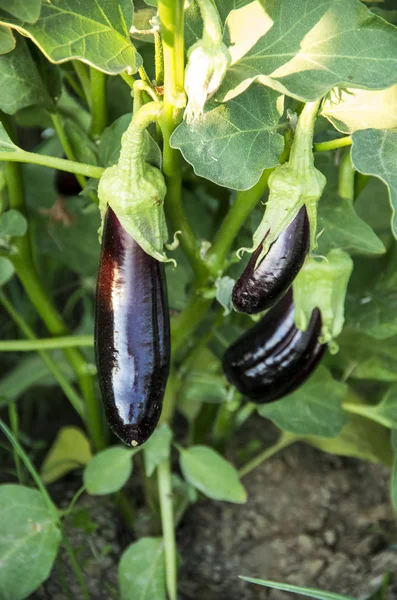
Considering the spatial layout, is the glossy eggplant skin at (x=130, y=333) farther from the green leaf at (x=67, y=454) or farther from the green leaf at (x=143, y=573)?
the green leaf at (x=67, y=454)

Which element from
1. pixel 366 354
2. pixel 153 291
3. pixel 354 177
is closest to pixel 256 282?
pixel 153 291

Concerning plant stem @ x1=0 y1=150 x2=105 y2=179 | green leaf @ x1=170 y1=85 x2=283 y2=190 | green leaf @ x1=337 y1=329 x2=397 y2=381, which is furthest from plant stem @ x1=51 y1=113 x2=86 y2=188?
green leaf @ x1=337 y1=329 x2=397 y2=381

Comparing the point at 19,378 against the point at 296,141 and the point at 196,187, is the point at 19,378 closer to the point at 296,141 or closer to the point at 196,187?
the point at 196,187

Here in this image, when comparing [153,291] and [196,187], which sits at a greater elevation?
[153,291]

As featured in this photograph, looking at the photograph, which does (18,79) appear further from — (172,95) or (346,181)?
(346,181)

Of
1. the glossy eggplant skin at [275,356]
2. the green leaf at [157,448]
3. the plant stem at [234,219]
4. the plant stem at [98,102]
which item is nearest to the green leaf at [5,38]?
the plant stem at [98,102]

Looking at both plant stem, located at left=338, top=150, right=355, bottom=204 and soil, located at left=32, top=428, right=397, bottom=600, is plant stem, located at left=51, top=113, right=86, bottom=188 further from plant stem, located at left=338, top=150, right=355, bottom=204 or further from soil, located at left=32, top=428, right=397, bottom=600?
soil, located at left=32, top=428, right=397, bottom=600
